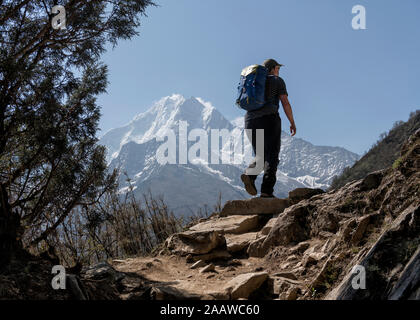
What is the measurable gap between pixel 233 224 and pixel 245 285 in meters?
2.66

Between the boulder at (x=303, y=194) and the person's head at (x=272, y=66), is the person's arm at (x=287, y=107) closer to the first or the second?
the person's head at (x=272, y=66)

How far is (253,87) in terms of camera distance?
20.7 ft

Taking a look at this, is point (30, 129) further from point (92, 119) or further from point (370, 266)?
point (370, 266)

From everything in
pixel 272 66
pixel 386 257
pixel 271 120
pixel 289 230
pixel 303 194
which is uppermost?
pixel 272 66

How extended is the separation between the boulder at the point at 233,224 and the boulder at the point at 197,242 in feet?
1.63

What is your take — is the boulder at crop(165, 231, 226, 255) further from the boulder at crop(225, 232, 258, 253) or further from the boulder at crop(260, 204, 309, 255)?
the boulder at crop(260, 204, 309, 255)

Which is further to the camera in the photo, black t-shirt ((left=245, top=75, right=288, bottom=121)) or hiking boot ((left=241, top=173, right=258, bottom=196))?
hiking boot ((left=241, top=173, right=258, bottom=196))

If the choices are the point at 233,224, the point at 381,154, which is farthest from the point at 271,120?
the point at 381,154

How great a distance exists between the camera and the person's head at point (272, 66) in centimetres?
673

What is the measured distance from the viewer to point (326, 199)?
505cm

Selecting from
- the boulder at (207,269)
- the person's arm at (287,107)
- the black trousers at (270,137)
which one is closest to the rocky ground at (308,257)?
the boulder at (207,269)

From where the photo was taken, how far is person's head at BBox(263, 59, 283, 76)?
6.73 m
